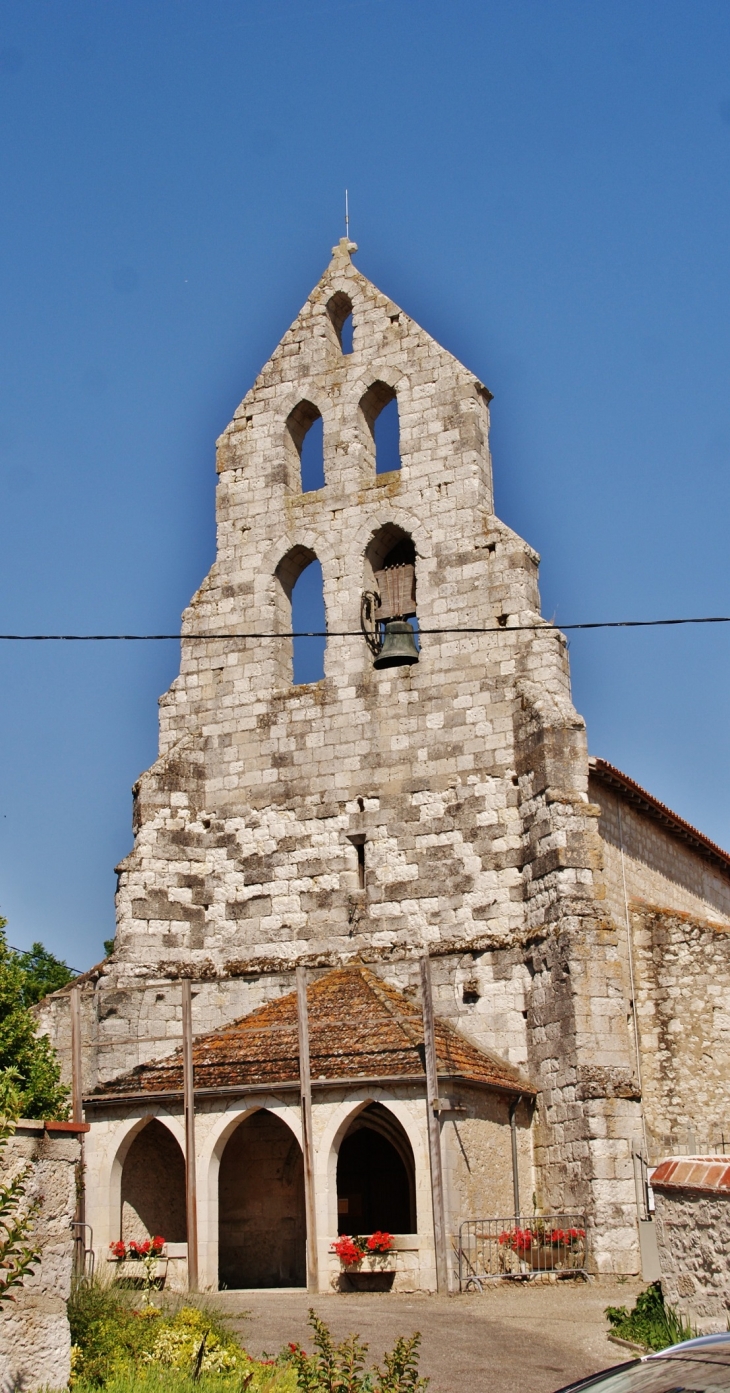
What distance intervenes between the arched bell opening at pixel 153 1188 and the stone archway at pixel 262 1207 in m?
0.59

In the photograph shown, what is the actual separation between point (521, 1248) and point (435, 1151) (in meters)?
1.62

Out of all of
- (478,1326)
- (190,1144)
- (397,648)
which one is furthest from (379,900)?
(478,1326)

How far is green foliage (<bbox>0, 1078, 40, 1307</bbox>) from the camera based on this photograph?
8203mm

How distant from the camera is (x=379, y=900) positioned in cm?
2000

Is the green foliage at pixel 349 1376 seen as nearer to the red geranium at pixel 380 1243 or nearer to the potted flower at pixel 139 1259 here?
the red geranium at pixel 380 1243

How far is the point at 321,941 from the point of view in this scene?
66.2 ft

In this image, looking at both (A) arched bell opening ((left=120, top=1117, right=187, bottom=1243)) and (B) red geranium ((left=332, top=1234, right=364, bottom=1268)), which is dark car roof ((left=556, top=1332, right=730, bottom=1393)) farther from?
(A) arched bell opening ((left=120, top=1117, right=187, bottom=1243))

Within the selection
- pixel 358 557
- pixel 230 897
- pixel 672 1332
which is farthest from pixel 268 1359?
pixel 358 557

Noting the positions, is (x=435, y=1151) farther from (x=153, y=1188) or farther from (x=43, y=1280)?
(x=43, y=1280)

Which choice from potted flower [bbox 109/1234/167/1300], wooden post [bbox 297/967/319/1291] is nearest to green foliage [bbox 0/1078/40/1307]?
wooden post [bbox 297/967/319/1291]

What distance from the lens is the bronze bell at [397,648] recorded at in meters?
18.7

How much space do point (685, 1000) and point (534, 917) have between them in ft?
9.71

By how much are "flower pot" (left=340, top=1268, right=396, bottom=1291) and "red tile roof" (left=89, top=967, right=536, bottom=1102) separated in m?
2.03

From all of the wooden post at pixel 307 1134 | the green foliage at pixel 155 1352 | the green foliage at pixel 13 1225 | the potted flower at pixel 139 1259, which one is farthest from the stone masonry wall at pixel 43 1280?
the potted flower at pixel 139 1259
